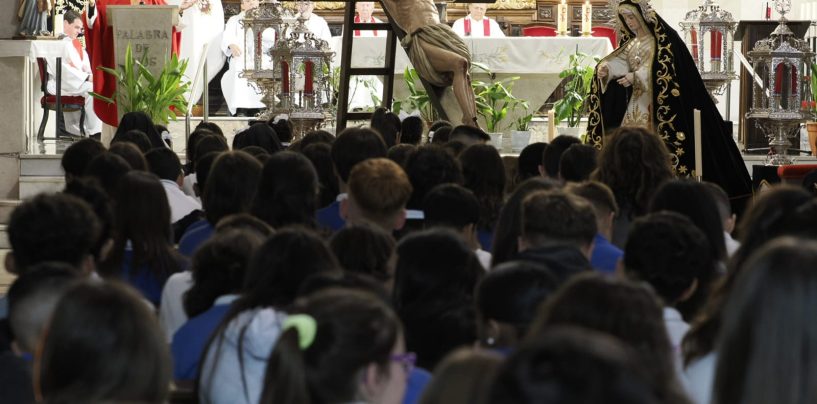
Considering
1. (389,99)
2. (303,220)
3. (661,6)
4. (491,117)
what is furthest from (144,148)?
(661,6)

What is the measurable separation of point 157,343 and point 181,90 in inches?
427

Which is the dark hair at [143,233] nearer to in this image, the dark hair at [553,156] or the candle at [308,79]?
the dark hair at [553,156]

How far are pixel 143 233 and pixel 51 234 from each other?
0.70 m

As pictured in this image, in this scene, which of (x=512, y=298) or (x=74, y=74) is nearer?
(x=512, y=298)

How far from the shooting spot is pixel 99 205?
5.40m

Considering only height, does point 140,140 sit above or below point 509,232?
above

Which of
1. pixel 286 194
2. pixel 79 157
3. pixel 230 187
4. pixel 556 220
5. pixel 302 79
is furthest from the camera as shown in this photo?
pixel 302 79

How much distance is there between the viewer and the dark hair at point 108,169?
6.32 metres

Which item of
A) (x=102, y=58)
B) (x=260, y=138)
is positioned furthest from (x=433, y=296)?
(x=102, y=58)

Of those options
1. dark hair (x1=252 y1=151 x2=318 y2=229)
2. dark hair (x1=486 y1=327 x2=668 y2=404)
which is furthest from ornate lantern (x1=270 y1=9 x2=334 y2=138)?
dark hair (x1=486 y1=327 x2=668 y2=404)

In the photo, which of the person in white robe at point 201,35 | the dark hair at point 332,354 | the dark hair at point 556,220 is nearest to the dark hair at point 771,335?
the dark hair at point 332,354

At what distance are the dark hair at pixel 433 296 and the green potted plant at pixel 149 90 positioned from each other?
29.8ft

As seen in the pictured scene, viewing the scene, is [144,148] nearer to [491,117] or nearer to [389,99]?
[389,99]

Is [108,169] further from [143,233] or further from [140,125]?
[140,125]
